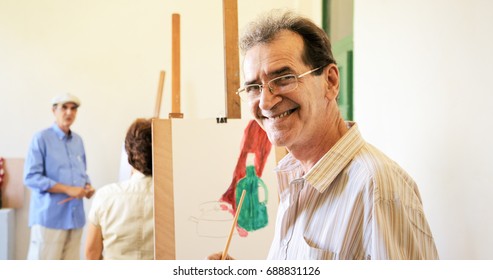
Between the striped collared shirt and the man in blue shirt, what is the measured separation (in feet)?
8.60

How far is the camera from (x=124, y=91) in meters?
4.05

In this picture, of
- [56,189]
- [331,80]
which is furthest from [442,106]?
[56,189]

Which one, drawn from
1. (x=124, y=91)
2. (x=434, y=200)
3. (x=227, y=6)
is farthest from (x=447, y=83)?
(x=124, y=91)

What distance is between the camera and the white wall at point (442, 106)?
1187mm

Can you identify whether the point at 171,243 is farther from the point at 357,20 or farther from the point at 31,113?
the point at 31,113

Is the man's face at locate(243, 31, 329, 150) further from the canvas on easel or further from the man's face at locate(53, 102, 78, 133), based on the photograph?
the man's face at locate(53, 102, 78, 133)

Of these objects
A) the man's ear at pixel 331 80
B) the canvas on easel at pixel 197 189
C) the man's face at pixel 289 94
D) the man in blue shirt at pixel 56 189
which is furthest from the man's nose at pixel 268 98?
the man in blue shirt at pixel 56 189

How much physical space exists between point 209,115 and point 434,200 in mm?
2918

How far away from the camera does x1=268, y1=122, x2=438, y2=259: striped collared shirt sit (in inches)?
34.5

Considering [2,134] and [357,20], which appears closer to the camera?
[357,20]

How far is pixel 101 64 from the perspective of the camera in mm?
4008

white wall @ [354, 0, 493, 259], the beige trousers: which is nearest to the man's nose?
white wall @ [354, 0, 493, 259]

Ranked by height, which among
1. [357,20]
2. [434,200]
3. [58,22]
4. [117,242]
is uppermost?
[58,22]

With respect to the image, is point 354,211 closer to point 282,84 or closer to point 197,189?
point 282,84
